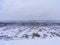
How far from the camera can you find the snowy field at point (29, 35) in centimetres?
181

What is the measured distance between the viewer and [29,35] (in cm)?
194

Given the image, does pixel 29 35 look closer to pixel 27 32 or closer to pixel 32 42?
pixel 27 32

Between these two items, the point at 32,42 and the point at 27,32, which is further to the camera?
the point at 27,32

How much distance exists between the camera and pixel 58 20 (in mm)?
2119

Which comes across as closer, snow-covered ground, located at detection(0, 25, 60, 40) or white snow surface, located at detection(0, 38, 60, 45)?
white snow surface, located at detection(0, 38, 60, 45)

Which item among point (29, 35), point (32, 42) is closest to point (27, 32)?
point (29, 35)

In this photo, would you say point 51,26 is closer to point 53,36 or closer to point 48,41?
point 53,36

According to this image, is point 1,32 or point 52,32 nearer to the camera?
point 1,32

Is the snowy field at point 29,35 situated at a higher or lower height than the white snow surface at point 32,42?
higher

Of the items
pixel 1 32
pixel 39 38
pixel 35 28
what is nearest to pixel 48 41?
pixel 39 38

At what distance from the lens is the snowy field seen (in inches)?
71.2

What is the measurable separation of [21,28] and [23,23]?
0.10m

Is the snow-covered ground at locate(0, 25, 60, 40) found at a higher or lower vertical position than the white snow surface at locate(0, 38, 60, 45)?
higher

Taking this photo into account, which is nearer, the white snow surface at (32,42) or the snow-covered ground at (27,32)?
the white snow surface at (32,42)
